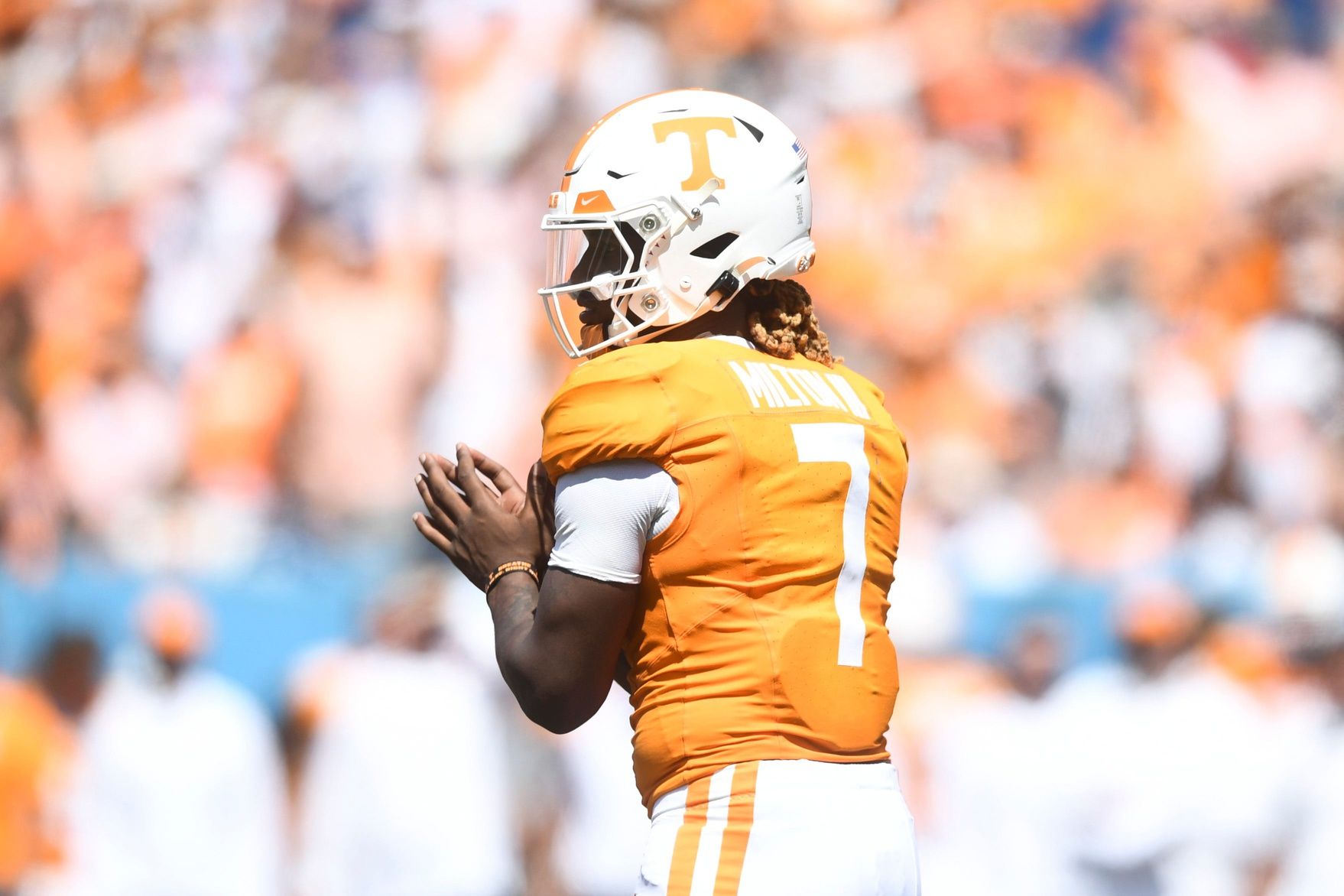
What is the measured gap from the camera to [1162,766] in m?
4.82

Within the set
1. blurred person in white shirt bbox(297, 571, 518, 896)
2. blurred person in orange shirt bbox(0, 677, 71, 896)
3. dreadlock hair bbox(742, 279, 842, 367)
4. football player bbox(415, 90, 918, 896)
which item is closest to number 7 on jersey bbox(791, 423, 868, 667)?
football player bbox(415, 90, 918, 896)

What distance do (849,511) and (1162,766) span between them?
3449 millimetres

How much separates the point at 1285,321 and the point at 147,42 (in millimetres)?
3934

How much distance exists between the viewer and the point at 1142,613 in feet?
16.0

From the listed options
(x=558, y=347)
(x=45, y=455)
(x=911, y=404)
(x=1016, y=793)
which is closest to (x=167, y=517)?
(x=45, y=455)

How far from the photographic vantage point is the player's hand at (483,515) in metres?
1.81

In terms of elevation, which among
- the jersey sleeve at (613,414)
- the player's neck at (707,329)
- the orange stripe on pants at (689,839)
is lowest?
the orange stripe on pants at (689,839)

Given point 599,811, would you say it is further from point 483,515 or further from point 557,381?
point 483,515

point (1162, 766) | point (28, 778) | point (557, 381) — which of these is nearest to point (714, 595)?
point (557, 381)

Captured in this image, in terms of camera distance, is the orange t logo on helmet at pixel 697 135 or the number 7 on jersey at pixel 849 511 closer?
the number 7 on jersey at pixel 849 511

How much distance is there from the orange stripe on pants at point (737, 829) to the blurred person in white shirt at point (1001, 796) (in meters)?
3.31

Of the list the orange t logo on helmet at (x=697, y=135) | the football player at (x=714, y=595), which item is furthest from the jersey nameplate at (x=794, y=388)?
the orange t logo on helmet at (x=697, y=135)

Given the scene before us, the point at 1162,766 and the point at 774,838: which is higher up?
the point at 774,838

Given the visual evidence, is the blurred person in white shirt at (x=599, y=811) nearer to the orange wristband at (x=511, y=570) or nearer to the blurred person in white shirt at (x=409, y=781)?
the blurred person in white shirt at (x=409, y=781)
